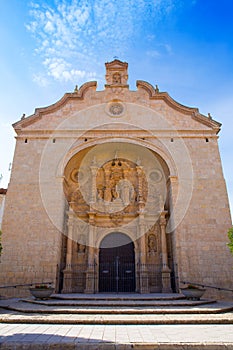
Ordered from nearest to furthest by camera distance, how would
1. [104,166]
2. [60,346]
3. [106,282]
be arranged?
[60,346]
[106,282]
[104,166]

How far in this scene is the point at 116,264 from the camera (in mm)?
11977

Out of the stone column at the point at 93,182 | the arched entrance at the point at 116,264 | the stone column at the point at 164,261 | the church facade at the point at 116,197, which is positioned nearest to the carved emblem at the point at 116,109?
the church facade at the point at 116,197

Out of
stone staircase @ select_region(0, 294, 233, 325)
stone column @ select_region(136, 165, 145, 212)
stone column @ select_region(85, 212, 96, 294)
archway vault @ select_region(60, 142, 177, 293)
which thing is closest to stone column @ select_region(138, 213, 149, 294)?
archway vault @ select_region(60, 142, 177, 293)

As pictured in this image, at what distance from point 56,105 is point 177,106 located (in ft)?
20.0

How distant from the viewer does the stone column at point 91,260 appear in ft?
36.7

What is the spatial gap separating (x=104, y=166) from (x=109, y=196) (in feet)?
5.58

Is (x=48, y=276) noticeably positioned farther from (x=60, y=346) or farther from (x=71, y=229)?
(x=60, y=346)

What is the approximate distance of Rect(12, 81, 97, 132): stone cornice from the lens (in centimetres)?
1328

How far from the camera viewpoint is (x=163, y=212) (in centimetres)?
1255

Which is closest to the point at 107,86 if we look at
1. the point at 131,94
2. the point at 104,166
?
the point at 131,94

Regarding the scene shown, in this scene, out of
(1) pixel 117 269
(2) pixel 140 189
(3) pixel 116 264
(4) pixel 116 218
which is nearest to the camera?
(1) pixel 117 269

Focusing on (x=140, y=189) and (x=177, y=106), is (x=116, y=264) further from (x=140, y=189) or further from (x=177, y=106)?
(x=177, y=106)

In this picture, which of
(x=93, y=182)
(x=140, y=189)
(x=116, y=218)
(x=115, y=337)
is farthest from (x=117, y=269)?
(x=115, y=337)

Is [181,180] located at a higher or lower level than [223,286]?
higher
